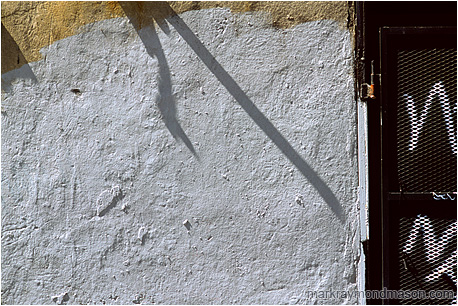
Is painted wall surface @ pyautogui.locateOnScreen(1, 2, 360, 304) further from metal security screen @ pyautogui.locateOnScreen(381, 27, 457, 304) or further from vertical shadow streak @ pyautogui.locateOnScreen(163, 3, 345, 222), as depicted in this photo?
metal security screen @ pyautogui.locateOnScreen(381, 27, 457, 304)

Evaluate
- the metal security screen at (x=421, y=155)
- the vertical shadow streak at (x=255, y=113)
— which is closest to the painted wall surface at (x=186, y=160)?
the vertical shadow streak at (x=255, y=113)

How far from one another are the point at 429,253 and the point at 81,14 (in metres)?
2.55

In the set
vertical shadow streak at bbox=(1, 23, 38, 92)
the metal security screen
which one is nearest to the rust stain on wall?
vertical shadow streak at bbox=(1, 23, 38, 92)

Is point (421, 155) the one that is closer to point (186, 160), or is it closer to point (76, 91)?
point (186, 160)

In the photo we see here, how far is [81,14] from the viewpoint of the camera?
290cm

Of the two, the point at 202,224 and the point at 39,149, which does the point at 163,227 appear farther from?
the point at 39,149

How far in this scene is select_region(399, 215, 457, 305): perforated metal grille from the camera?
2869 millimetres

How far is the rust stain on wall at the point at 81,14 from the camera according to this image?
9.40 ft

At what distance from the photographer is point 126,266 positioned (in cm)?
290

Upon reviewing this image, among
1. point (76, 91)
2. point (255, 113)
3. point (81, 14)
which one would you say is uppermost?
point (81, 14)

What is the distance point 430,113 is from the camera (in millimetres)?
2857

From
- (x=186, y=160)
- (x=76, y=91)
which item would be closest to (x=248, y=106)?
(x=186, y=160)

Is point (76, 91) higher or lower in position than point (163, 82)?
higher

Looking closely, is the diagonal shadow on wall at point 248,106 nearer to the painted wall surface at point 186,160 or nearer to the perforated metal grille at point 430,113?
the painted wall surface at point 186,160
